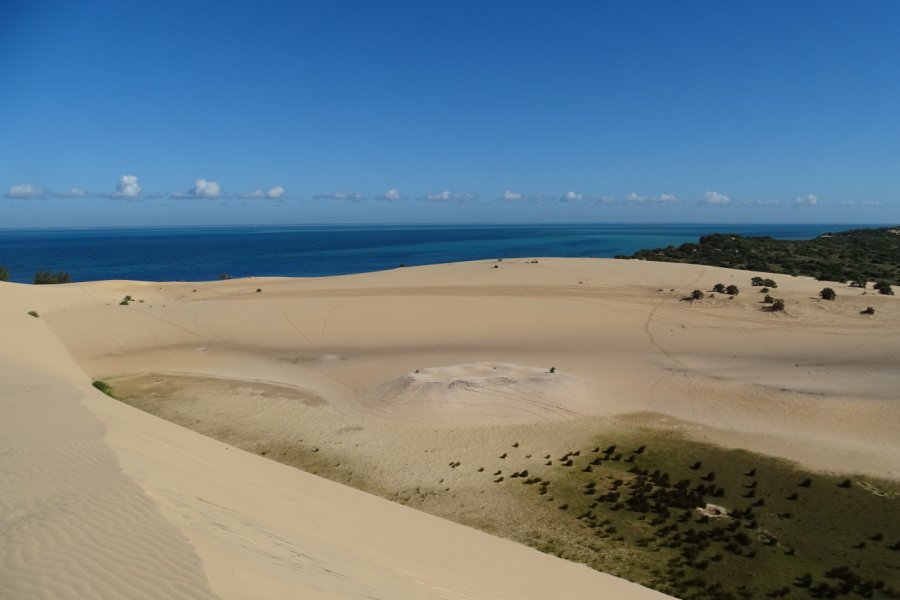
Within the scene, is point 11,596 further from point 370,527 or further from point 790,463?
point 790,463

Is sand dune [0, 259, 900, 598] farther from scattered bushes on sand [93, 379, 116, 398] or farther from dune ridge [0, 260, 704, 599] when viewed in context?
scattered bushes on sand [93, 379, 116, 398]

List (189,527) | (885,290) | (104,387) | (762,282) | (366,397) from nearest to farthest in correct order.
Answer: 1. (189,527)
2. (366,397)
3. (104,387)
4. (885,290)
5. (762,282)

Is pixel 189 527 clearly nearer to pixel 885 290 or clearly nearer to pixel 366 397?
pixel 366 397

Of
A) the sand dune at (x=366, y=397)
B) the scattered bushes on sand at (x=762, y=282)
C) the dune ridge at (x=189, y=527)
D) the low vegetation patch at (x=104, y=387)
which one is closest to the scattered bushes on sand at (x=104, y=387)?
the low vegetation patch at (x=104, y=387)

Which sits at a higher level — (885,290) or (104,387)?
(885,290)

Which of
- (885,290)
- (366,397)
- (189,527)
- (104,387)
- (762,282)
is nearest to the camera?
(189,527)

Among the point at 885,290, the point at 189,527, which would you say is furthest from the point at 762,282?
the point at 189,527

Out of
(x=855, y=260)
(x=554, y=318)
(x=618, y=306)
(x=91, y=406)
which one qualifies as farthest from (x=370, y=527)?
(x=855, y=260)

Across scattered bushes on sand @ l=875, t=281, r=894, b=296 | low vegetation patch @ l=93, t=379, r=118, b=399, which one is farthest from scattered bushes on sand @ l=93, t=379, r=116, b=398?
scattered bushes on sand @ l=875, t=281, r=894, b=296

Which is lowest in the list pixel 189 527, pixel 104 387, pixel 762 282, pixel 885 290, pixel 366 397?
pixel 366 397
